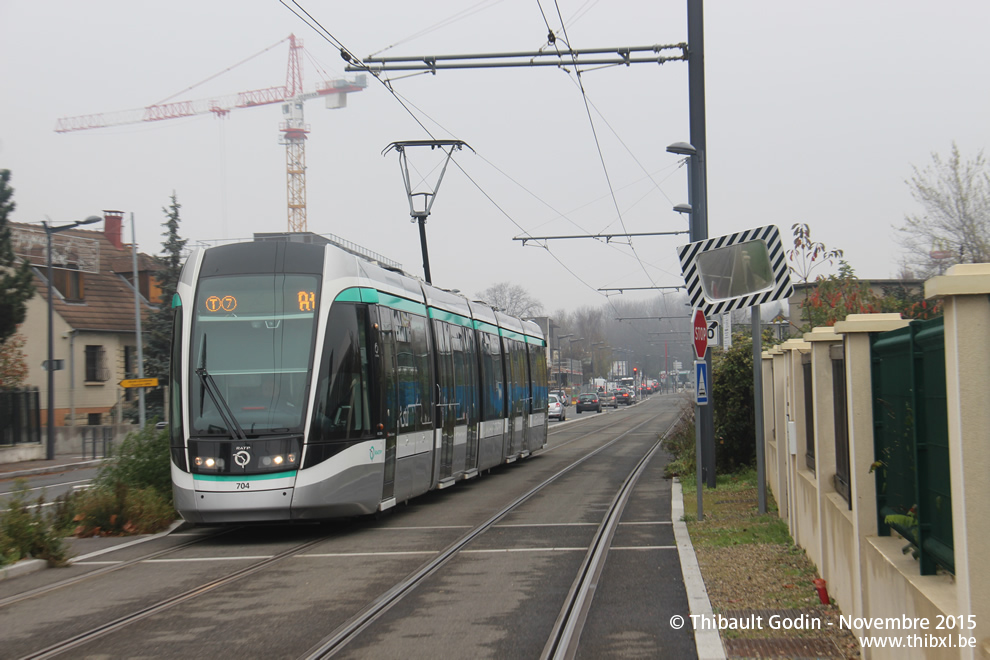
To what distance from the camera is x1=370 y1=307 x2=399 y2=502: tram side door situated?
12383 mm

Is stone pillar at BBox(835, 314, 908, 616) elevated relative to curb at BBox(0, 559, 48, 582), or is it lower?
elevated

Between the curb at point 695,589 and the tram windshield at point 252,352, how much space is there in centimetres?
449

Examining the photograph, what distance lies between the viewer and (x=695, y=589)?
7887 mm

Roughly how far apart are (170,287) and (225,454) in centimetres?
3396

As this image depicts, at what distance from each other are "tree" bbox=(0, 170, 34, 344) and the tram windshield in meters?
21.8

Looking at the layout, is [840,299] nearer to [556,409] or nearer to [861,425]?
[861,425]

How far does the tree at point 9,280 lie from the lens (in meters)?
30.4

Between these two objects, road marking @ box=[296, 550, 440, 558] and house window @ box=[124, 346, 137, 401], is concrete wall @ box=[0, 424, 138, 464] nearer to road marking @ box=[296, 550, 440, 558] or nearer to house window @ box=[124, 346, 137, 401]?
house window @ box=[124, 346, 137, 401]

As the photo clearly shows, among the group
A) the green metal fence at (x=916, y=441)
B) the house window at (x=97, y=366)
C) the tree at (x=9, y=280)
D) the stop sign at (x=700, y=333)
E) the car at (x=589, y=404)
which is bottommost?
the car at (x=589, y=404)

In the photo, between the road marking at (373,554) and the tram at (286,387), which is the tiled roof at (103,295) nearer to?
the tram at (286,387)

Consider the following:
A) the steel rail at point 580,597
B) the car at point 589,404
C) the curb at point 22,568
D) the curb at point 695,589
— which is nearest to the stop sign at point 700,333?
the curb at point 695,589

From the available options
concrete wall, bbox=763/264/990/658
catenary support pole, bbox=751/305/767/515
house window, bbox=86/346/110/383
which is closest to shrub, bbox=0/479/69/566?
concrete wall, bbox=763/264/990/658

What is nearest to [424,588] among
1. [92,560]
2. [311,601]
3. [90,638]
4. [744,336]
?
Result: [311,601]

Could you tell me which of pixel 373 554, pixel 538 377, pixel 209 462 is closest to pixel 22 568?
pixel 209 462
